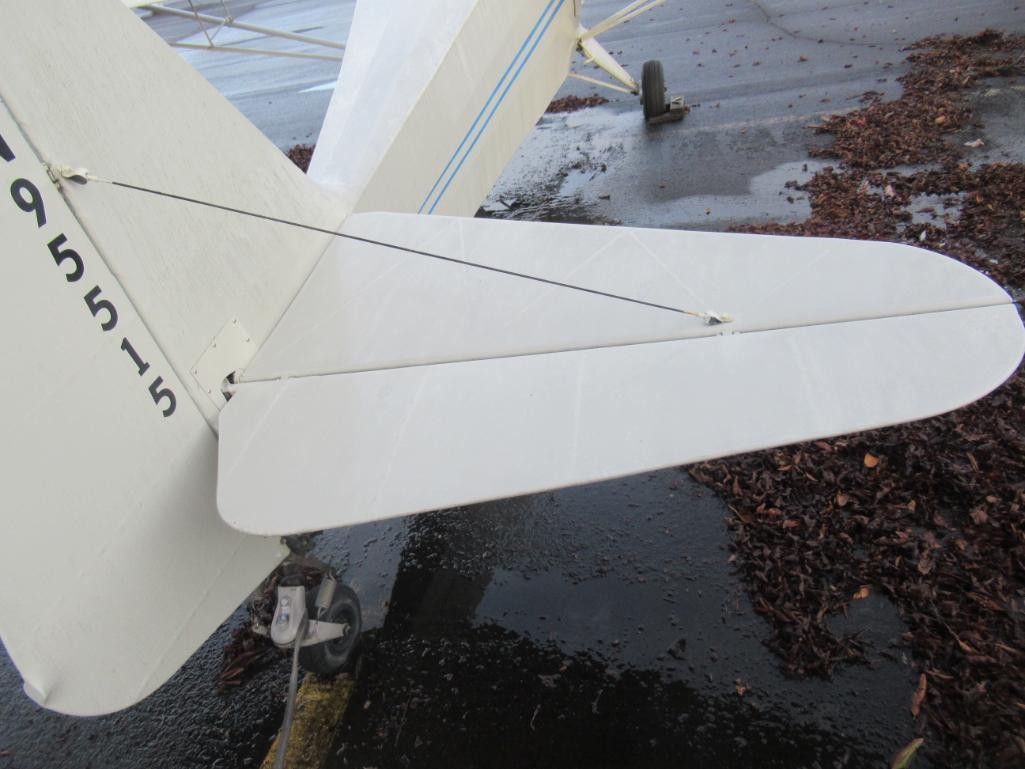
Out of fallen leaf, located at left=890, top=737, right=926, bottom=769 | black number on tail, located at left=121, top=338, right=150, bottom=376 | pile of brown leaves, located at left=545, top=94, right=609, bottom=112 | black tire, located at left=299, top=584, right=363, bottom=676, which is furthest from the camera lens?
pile of brown leaves, located at left=545, top=94, right=609, bottom=112

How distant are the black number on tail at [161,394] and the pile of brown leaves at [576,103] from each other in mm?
8773

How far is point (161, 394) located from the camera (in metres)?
2.03

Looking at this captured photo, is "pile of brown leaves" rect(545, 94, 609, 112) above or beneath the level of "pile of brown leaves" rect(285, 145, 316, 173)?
beneath

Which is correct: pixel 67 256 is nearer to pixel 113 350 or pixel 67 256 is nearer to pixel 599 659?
pixel 113 350

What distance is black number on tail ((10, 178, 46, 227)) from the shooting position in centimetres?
164

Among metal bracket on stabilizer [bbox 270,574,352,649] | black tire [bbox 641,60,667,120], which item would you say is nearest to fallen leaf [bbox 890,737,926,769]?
metal bracket on stabilizer [bbox 270,574,352,649]

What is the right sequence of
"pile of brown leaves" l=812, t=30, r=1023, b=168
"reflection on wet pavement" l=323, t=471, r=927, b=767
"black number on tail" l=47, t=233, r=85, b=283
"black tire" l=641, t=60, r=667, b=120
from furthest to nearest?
"black tire" l=641, t=60, r=667, b=120, "pile of brown leaves" l=812, t=30, r=1023, b=168, "reflection on wet pavement" l=323, t=471, r=927, b=767, "black number on tail" l=47, t=233, r=85, b=283

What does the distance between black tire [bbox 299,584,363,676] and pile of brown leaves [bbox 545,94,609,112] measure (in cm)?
844

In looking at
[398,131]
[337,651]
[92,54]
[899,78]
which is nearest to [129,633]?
[337,651]

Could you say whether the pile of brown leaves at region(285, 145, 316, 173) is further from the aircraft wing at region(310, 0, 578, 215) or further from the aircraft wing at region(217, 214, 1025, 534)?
the aircraft wing at region(217, 214, 1025, 534)

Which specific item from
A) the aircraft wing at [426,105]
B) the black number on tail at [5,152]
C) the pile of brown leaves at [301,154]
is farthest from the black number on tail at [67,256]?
the pile of brown leaves at [301,154]

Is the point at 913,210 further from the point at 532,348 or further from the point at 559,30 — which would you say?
the point at 532,348

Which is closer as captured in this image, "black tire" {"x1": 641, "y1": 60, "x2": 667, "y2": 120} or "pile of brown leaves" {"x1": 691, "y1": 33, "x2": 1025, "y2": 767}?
"pile of brown leaves" {"x1": 691, "y1": 33, "x2": 1025, "y2": 767}

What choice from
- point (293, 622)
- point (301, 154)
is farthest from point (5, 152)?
point (301, 154)
